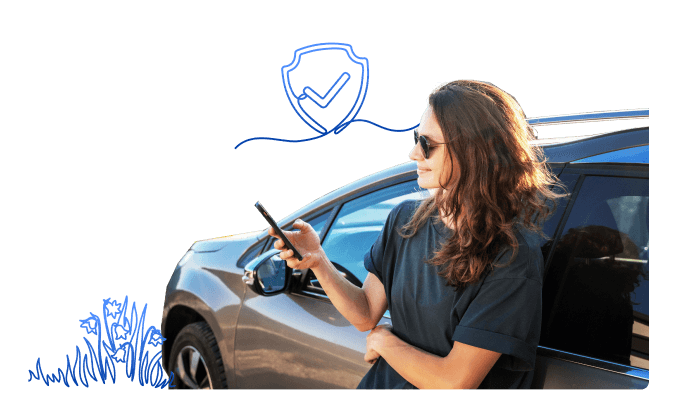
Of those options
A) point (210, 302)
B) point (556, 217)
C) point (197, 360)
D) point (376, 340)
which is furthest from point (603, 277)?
point (197, 360)

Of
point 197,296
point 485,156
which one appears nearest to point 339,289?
point 485,156

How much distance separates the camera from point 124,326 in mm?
1991

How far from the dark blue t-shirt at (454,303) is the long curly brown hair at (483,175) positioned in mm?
48

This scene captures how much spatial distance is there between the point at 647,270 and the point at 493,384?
551 mm

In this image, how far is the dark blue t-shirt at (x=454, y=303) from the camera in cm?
154

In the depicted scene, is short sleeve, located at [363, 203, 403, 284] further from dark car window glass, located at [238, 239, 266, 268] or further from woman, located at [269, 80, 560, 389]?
dark car window glass, located at [238, 239, 266, 268]

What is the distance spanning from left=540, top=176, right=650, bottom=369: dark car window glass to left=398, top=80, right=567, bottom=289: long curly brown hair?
170 millimetres

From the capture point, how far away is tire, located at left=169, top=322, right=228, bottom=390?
9.84ft

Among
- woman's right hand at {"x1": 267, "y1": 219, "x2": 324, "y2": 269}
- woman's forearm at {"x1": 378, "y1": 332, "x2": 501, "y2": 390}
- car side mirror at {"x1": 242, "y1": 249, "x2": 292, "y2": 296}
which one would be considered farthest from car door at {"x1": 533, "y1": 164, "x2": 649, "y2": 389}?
car side mirror at {"x1": 242, "y1": 249, "x2": 292, "y2": 296}

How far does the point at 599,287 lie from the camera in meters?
1.68

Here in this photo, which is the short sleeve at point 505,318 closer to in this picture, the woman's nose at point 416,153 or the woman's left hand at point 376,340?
the woman's left hand at point 376,340

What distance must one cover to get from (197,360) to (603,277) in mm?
2283

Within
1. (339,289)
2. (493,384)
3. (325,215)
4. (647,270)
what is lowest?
(493,384)

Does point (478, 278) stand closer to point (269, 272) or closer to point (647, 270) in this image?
point (647, 270)
